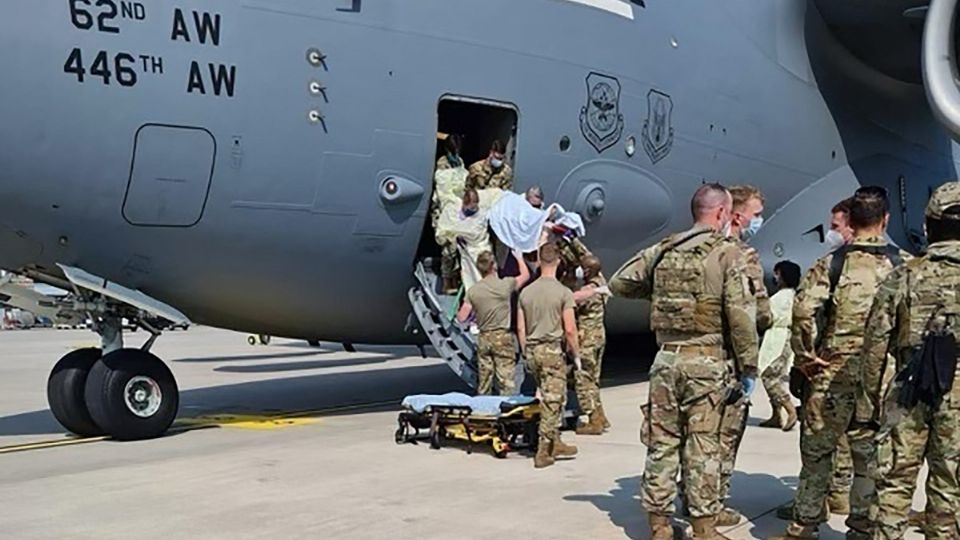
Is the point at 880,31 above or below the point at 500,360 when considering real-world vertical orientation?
above

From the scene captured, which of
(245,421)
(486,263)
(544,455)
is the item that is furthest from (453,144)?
(544,455)

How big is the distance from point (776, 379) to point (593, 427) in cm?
160

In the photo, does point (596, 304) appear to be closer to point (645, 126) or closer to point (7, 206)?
point (645, 126)

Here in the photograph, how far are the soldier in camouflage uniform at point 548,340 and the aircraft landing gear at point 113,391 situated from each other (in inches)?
116

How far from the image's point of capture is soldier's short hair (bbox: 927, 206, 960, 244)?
15.3 feet

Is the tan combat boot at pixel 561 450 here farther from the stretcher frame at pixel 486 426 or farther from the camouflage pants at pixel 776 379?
the camouflage pants at pixel 776 379

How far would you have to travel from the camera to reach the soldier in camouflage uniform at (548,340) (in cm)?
768

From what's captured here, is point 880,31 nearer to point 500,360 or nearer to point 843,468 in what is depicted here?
point 500,360

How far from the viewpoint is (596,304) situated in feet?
32.2

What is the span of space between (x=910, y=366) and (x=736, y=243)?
44.3 inches

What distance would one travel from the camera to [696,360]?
522cm

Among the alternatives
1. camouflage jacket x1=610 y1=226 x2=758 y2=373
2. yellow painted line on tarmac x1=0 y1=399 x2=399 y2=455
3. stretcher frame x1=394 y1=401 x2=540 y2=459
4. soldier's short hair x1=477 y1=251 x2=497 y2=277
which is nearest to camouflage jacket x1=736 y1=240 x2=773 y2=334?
camouflage jacket x1=610 y1=226 x2=758 y2=373

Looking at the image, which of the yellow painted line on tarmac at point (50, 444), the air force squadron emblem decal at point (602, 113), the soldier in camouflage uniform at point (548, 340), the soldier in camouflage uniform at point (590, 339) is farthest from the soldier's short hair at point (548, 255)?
the yellow painted line on tarmac at point (50, 444)

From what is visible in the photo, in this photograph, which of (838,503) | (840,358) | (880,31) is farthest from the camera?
(880,31)
